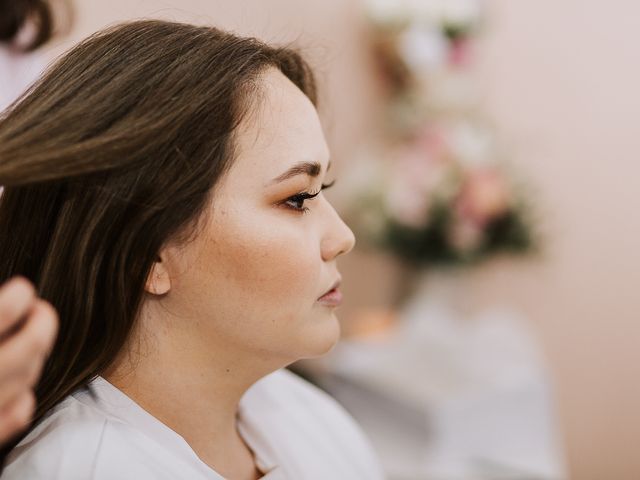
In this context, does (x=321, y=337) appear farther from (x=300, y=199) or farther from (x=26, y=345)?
(x=26, y=345)

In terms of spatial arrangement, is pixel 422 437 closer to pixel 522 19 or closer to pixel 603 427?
pixel 603 427

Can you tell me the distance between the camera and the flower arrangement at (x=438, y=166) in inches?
67.4

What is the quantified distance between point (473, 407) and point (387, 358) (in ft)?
0.68

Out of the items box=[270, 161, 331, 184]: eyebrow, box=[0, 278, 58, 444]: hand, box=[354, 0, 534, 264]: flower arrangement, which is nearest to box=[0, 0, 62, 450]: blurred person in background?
box=[0, 278, 58, 444]: hand

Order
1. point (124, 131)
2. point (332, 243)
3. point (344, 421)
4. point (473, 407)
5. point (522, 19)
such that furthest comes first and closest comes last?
point (522, 19)
point (473, 407)
point (344, 421)
point (332, 243)
point (124, 131)

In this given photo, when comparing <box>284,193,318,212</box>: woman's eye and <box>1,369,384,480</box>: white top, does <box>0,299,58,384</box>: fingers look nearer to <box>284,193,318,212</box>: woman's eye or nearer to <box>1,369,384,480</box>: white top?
<box>1,369,384,480</box>: white top

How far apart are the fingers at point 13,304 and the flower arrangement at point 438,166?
135 cm

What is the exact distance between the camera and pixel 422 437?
4.53ft

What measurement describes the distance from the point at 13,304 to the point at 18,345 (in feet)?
0.08

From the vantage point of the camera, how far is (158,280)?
0.62m

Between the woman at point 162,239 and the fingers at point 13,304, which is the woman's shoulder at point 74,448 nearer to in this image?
the woman at point 162,239

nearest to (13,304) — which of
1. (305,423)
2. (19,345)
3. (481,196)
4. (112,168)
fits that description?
(19,345)

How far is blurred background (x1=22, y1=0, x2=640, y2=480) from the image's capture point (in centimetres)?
142

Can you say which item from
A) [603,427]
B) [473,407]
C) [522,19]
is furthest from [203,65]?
[603,427]
